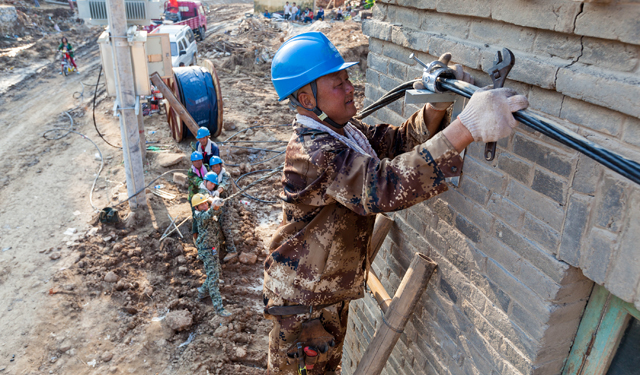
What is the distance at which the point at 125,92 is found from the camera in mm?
7309

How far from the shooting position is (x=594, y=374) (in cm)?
204

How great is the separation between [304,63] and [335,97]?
0.87 ft

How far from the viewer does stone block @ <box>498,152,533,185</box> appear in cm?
204

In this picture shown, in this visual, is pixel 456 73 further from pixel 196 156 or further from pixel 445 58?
pixel 196 156

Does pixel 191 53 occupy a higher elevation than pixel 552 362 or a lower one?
lower

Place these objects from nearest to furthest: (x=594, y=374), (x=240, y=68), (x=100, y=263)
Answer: (x=594, y=374) < (x=100, y=263) < (x=240, y=68)

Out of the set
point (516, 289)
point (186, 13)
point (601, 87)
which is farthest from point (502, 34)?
point (186, 13)

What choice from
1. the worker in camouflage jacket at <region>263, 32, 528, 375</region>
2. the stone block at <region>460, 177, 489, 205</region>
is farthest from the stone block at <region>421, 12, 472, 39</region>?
the stone block at <region>460, 177, 489, 205</region>

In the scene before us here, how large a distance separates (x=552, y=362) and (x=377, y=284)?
4.73 ft

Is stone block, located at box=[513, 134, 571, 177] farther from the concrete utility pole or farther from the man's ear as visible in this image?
the concrete utility pole

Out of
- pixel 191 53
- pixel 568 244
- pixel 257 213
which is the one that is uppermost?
pixel 568 244

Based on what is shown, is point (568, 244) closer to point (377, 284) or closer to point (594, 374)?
point (594, 374)

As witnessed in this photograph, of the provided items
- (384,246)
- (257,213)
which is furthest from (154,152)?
(384,246)

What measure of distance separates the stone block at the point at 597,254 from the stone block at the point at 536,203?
158 millimetres
